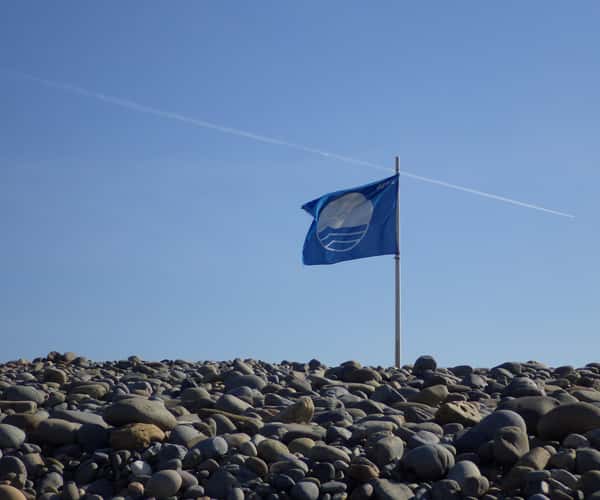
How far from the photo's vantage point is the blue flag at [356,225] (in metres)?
17.0

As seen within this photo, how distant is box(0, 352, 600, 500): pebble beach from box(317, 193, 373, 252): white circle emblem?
757cm

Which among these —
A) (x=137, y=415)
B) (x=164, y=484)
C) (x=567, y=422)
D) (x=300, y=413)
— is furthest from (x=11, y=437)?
(x=567, y=422)

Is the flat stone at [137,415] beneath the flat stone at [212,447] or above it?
above

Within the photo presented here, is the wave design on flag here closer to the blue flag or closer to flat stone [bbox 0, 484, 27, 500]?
the blue flag

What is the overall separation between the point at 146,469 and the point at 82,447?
0.87 m

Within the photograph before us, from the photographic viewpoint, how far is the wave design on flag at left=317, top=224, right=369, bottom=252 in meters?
17.2

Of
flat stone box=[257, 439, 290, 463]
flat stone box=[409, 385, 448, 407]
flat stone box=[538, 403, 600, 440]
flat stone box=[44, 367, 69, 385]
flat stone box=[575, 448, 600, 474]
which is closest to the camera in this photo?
flat stone box=[575, 448, 600, 474]

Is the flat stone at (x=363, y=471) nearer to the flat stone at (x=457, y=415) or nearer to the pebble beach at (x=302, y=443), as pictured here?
the pebble beach at (x=302, y=443)

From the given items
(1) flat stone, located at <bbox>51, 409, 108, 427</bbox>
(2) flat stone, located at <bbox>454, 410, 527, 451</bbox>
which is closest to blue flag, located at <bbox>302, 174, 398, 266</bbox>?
(1) flat stone, located at <bbox>51, 409, 108, 427</bbox>

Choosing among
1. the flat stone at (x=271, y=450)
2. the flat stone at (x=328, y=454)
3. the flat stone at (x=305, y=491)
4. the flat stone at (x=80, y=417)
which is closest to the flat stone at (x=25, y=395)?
the flat stone at (x=80, y=417)

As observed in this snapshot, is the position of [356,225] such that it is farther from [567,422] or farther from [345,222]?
[567,422]

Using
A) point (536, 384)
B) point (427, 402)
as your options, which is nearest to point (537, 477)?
point (427, 402)

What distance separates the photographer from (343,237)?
17.4 m

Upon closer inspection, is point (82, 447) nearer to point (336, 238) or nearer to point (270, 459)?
point (270, 459)
